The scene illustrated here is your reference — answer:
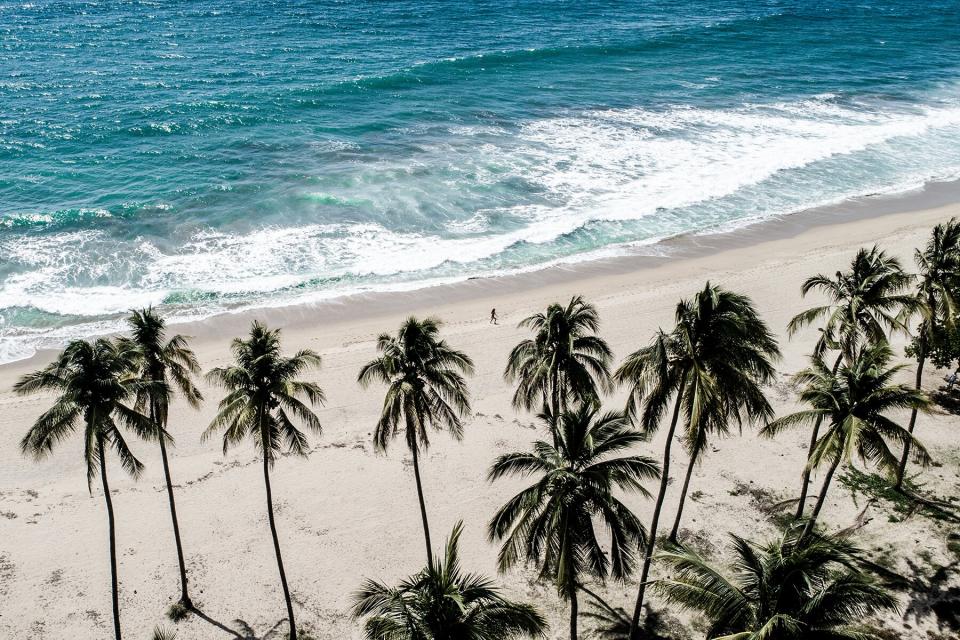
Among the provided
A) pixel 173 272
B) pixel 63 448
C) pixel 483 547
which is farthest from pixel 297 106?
pixel 483 547

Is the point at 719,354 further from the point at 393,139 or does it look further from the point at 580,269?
the point at 393,139

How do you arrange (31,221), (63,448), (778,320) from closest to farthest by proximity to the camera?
(63,448) → (778,320) → (31,221)

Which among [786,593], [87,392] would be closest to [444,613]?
[786,593]

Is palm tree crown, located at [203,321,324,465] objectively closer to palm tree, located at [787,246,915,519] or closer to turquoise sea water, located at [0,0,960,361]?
palm tree, located at [787,246,915,519]

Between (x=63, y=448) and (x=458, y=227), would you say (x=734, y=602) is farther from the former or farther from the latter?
(x=458, y=227)

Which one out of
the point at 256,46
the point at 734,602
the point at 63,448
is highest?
the point at 256,46

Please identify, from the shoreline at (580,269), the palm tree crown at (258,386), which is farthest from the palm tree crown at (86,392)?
the shoreline at (580,269)

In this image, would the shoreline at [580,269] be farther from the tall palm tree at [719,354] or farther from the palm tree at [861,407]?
the palm tree at [861,407]
